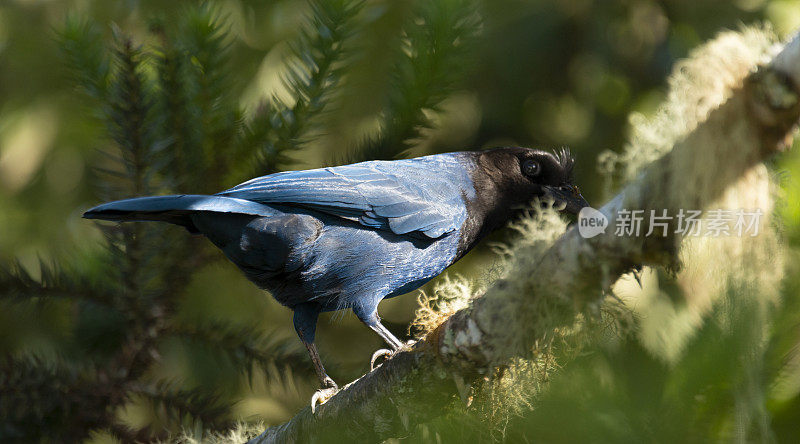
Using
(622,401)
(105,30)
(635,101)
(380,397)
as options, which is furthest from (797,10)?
(105,30)

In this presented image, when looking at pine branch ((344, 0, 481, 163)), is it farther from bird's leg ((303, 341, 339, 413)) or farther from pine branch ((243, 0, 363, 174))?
bird's leg ((303, 341, 339, 413))

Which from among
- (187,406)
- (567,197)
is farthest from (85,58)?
(567,197)

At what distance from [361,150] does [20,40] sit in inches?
84.2

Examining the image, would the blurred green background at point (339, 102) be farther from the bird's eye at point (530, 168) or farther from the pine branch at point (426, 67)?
the pine branch at point (426, 67)

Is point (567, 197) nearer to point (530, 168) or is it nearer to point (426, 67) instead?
point (530, 168)

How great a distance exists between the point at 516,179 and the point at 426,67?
528mm

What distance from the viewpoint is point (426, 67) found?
8.07ft

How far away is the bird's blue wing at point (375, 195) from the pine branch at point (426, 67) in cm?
12

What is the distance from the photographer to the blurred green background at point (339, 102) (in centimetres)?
347

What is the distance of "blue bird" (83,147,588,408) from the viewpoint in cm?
242

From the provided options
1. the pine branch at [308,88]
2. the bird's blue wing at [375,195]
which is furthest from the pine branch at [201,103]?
the bird's blue wing at [375,195]

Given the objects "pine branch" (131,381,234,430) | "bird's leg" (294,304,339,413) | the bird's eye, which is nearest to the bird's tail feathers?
"bird's leg" (294,304,339,413)

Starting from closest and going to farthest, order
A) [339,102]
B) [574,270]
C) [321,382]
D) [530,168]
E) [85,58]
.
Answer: [574,270]
[85,58]
[321,382]
[530,168]
[339,102]

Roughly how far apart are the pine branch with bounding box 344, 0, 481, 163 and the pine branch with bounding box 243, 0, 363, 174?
21cm
